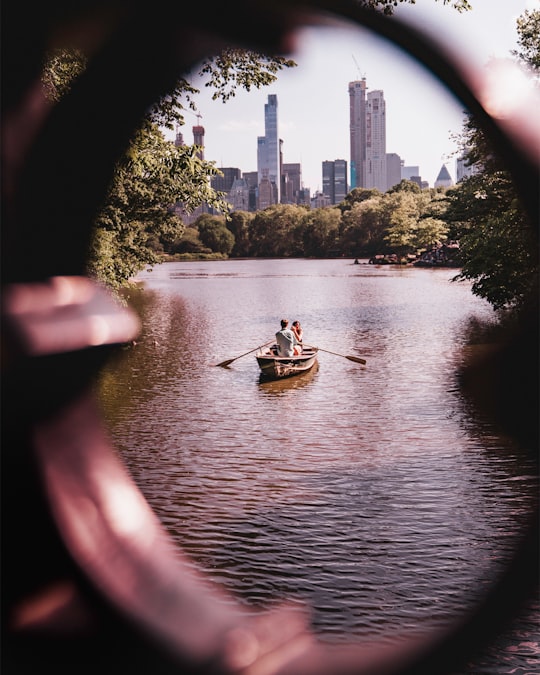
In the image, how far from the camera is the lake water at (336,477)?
9438mm

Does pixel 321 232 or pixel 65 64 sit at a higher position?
pixel 321 232

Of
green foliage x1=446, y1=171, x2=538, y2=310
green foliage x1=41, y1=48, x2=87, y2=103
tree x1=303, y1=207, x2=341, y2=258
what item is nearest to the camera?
green foliage x1=41, y1=48, x2=87, y2=103

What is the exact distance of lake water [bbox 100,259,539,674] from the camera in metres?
9.44

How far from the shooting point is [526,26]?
27422mm

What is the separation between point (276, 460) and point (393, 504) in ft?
10.5

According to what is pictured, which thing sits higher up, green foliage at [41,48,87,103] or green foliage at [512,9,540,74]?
green foliage at [512,9,540,74]

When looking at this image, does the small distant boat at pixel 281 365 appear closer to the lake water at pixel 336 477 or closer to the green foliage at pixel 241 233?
the lake water at pixel 336 477

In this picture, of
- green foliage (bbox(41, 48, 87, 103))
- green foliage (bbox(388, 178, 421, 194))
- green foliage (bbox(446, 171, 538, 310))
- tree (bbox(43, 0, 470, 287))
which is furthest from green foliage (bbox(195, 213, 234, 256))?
green foliage (bbox(41, 48, 87, 103))

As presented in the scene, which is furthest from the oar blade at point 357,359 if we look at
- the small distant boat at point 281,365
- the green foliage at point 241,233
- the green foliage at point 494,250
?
the green foliage at point 241,233

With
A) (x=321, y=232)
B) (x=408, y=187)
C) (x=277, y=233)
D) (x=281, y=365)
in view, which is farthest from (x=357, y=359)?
(x=408, y=187)

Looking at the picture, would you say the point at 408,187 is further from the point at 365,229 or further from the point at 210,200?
the point at 210,200

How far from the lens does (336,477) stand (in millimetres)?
13719

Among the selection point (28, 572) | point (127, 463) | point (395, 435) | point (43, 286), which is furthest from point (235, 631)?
point (395, 435)

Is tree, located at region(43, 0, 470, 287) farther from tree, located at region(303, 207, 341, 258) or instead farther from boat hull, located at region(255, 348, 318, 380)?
tree, located at region(303, 207, 341, 258)
